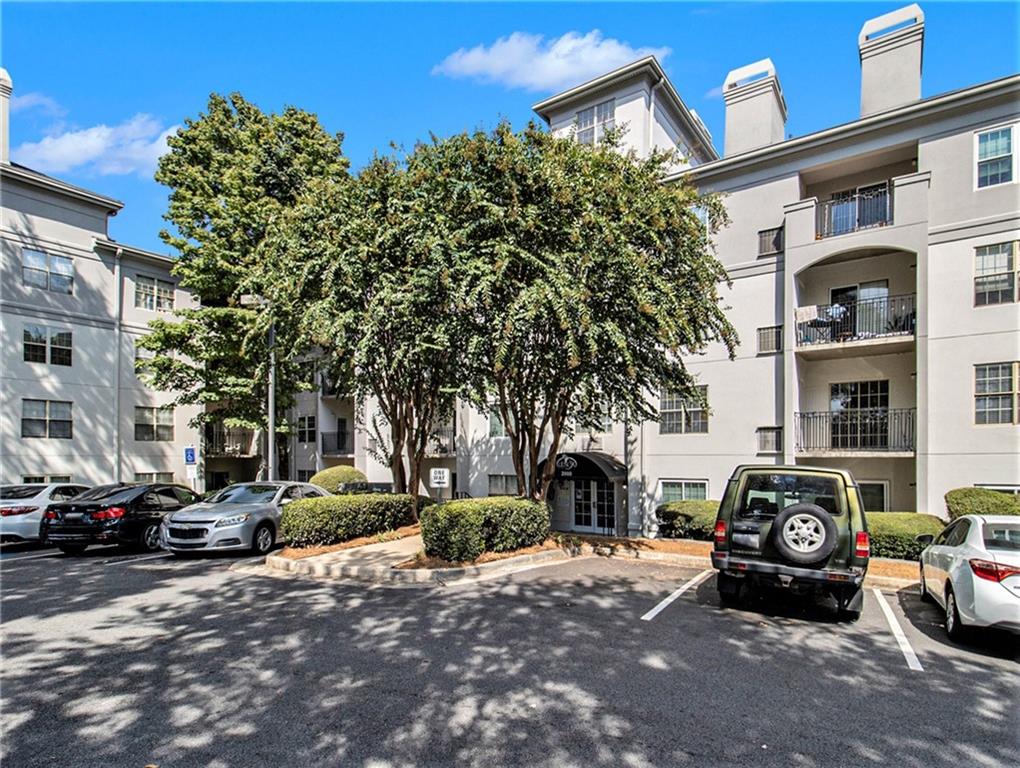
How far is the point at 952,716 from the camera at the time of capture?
4.75 metres

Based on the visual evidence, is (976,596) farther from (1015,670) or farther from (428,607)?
(428,607)

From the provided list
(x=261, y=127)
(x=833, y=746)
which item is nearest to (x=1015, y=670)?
(x=833, y=746)

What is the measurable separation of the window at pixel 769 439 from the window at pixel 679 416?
5.38 feet

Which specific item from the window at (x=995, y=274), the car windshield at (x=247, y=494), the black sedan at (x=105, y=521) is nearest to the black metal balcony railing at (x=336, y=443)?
the black sedan at (x=105, y=521)

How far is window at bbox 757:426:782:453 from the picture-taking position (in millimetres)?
17270

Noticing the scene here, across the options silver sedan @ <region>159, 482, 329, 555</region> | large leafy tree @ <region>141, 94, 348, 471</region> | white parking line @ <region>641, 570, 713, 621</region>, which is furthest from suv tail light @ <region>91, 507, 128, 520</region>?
white parking line @ <region>641, 570, 713, 621</region>

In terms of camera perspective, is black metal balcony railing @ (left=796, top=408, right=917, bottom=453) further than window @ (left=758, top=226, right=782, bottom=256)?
No

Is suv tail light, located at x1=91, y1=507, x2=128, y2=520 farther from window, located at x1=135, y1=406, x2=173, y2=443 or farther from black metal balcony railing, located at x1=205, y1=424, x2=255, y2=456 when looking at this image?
black metal balcony railing, located at x1=205, y1=424, x2=255, y2=456

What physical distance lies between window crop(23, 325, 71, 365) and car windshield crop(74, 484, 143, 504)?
440 inches

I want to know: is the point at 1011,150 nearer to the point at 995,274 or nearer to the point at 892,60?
the point at 995,274

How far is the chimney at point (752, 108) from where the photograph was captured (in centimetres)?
1980

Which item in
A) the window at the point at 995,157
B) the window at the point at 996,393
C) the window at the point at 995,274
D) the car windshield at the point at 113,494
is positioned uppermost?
the window at the point at 995,157

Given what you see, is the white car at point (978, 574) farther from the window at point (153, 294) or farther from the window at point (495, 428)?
the window at point (153, 294)

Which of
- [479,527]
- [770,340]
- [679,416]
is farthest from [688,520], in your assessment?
[479,527]
